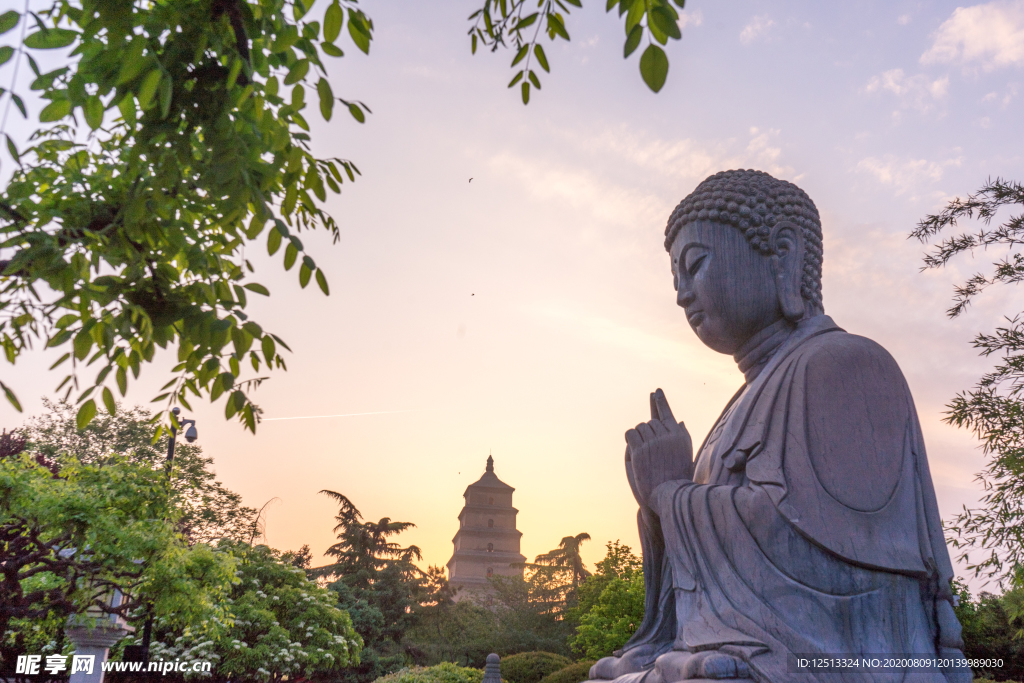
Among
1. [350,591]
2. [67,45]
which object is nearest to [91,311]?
[67,45]

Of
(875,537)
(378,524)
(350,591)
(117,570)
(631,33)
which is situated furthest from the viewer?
(378,524)

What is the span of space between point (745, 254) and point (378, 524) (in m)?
35.3

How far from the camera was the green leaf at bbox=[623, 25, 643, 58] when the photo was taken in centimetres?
190

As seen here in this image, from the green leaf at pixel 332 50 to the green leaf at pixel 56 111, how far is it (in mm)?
835

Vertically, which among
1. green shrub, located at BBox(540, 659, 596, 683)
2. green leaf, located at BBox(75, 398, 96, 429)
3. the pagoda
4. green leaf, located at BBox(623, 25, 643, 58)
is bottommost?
green shrub, located at BBox(540, 659, 596, 683)

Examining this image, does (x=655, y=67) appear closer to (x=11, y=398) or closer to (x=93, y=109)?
(x=93, y=109)

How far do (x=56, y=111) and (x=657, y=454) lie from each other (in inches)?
103

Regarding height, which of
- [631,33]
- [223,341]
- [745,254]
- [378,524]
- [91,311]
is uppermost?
[378,524]

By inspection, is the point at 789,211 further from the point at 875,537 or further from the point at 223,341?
the point at 223,341

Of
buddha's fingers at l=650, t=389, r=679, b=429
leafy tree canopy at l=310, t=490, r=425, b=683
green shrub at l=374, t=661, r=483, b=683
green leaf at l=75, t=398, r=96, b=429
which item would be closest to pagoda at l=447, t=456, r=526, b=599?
leafy tree canopy at l=310, t=490, r=425, b=683

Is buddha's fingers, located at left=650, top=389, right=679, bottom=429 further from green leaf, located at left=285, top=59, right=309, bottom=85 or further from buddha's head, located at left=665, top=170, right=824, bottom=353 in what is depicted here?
green leaf, located at left=285, top=59, right=309, bottom=85

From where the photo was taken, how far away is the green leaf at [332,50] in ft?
7.75

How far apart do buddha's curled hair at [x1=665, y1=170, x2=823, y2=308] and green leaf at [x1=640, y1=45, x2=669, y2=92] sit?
1790 millimetres

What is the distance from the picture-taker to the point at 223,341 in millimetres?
2332
